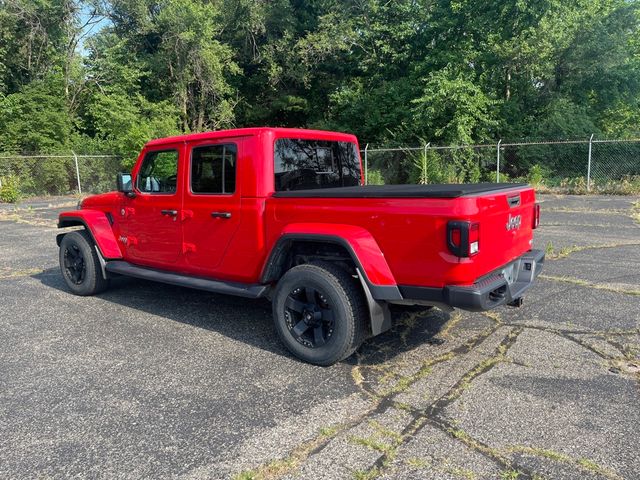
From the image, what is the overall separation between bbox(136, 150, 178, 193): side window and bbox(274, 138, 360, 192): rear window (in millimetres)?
1240

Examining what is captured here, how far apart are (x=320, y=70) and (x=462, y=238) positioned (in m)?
27.0

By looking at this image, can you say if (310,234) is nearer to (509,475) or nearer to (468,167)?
(509,475)

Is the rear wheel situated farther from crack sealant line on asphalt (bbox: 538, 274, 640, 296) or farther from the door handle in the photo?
crack sealant line on asphalt (bbox: 538, 274, 640, 296)

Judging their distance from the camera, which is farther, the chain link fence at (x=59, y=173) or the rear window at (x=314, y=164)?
the chain link fence at (x=59, y=173)

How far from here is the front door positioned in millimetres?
4828

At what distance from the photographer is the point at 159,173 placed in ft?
16.8

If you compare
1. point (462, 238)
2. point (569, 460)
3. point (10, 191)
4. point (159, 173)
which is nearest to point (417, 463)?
point (569, 460)

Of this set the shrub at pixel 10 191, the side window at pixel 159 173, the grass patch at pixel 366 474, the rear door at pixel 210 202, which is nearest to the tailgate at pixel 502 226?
the grass patch at pixel 366 474

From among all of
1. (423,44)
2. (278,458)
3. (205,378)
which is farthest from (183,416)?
(423,44)

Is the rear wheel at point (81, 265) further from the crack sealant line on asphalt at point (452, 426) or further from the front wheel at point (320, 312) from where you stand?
the crack sealant line on asphalt at point (452, 426)

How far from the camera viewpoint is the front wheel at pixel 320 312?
140 inches

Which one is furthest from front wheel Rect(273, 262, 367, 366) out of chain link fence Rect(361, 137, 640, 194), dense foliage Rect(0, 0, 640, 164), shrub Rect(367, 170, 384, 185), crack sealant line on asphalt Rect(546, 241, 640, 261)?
dense foliage Rect(0, 0, 640, 164)

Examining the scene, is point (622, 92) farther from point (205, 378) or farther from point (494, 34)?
point (205, 378)

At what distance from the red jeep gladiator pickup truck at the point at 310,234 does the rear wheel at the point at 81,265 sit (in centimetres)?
9
